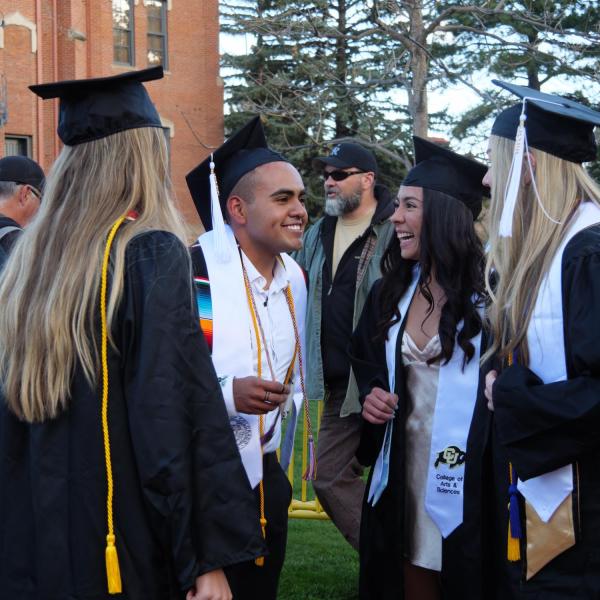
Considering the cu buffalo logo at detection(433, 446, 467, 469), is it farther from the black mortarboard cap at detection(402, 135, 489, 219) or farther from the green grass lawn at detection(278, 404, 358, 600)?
the green grass lawn at detection(278, 404, 358, 600)

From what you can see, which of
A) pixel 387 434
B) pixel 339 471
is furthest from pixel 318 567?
pixel 387 434

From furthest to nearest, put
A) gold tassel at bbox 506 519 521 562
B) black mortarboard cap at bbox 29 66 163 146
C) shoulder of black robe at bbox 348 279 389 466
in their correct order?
shoulder of black robe at bbox 348 279 389 466
gold tassel at bbox 506 519 521 562
black mortarboard cap at bbox 29 66 163 146

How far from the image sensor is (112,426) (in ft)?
8.32

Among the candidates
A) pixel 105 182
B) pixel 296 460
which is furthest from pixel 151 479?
pixel 296 460

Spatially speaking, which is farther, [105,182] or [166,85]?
[166,85]

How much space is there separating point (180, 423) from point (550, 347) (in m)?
1.20

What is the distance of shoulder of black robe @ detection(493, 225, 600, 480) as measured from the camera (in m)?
2.70

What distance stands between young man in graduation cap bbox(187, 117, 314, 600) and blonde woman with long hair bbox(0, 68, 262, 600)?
681 mm

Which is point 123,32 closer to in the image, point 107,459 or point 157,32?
point 157,32

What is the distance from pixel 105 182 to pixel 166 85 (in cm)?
2428

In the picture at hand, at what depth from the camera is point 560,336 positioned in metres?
2.83

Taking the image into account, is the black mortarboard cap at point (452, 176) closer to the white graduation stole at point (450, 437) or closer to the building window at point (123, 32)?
the white graduation stole at point (450, 437)

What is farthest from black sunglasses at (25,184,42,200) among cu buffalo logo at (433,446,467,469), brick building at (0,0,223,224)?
brick building at (0,0,223,224)

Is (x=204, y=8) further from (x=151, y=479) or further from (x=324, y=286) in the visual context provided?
(x=151, y=479)
